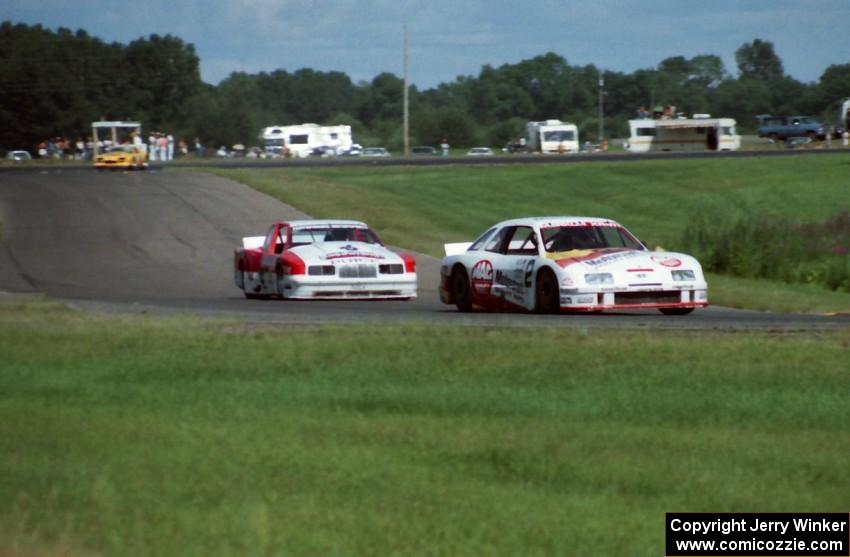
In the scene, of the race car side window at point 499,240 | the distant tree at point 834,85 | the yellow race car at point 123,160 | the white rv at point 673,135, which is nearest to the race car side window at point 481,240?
the race car side window at point 499,240

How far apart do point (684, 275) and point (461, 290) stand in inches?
126

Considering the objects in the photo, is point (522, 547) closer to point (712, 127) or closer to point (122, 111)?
point (712, 127)

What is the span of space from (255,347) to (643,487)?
5.63m

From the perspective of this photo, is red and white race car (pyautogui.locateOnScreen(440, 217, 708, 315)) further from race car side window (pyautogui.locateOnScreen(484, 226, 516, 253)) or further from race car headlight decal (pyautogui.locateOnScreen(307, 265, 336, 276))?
race car headlight decal (pyautogui.locateOnScreen(307, 265, 336, 276))

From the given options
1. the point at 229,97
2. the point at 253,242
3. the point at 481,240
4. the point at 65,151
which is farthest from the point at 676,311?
the point at 229,97

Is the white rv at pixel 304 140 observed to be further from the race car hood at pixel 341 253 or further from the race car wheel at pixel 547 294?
the race car wheel at pixel 547 294

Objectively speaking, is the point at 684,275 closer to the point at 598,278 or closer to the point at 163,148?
the point at 598,278

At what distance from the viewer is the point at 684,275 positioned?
16.4 meters

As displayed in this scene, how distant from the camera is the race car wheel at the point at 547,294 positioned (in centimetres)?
1644

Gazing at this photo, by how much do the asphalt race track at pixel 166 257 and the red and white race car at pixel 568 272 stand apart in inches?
10.6

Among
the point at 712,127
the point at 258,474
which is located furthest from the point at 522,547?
the point at 712,127

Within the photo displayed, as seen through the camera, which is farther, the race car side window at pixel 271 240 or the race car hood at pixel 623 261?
the race car side window at pixel 271 240

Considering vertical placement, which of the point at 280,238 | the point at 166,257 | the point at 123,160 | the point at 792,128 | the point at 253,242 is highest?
the point at 792,128

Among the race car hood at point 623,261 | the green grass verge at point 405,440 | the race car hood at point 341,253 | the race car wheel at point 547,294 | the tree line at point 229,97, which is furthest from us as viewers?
the tree line at point 229,97
